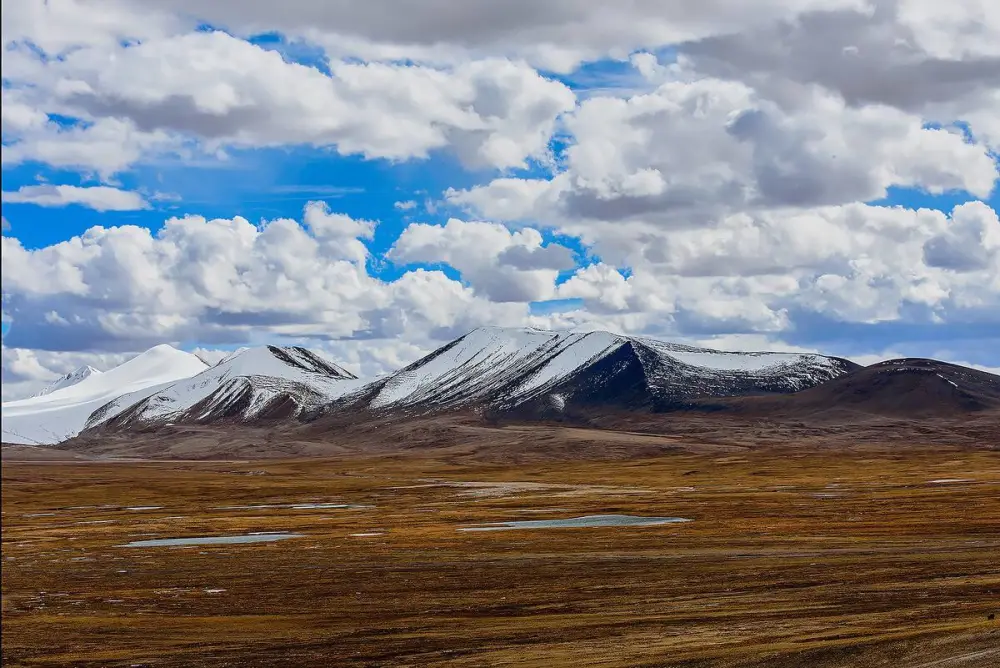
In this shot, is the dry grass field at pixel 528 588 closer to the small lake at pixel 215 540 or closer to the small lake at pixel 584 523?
the small lake at pixel 215 540

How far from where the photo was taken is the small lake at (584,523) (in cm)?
8094

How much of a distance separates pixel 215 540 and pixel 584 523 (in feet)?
88.5

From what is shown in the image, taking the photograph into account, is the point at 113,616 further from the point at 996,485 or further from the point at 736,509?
the point at 996,485

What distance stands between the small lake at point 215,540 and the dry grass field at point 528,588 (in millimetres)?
2024

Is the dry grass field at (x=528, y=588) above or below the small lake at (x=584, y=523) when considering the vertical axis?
above

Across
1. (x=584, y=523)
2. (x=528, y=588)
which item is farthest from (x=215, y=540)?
(x=528, y=588)

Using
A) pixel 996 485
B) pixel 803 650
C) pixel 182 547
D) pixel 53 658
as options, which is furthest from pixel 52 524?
pixel 996 485

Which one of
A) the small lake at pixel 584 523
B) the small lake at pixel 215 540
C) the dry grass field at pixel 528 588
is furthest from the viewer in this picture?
the small lake at pixel 584 523

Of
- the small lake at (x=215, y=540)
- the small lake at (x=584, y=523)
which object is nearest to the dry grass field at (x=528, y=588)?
the small lake at (x=215, y=540)

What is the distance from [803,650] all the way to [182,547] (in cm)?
4969

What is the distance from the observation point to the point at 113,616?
45.0 metres

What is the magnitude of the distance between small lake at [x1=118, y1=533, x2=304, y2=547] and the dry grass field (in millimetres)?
2024

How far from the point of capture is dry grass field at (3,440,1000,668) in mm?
35375

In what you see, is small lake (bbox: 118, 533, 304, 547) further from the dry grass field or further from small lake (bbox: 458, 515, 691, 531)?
small lake (bbox: 458, 515, 691, 531)
